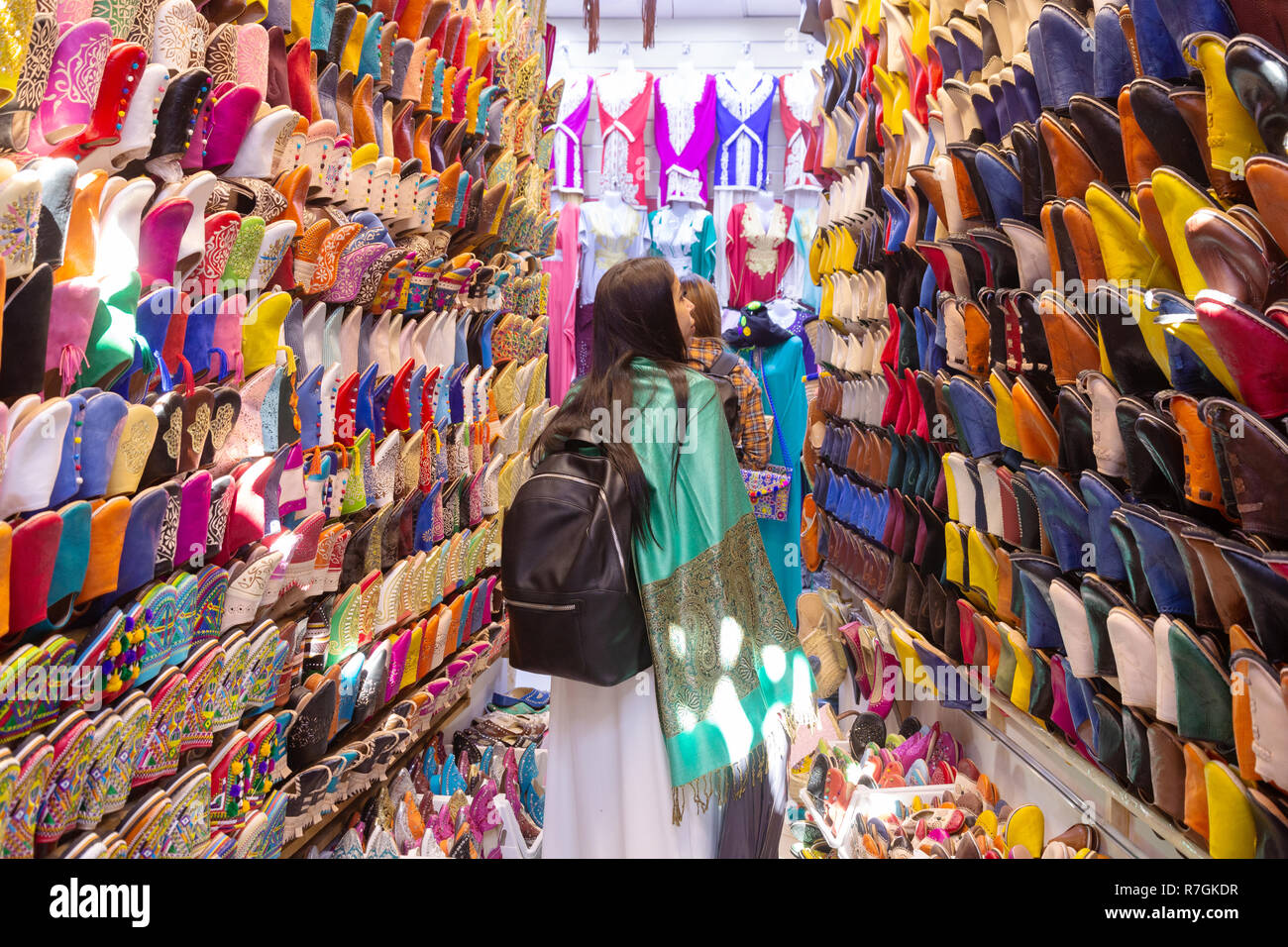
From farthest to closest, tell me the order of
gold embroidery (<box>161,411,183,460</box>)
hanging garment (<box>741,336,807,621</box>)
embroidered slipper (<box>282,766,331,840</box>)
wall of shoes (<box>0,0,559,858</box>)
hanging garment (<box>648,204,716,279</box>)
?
hanging garment (<box>648,204,716,279</box>) < hanging garment (<box>741,336,807,621</box>) < embroidered slipper (<box>282,766,331,840</box>) < gold embroidery (<box>161,411,183,460</box>) < wall of shoes (<box>0,0,559,858</box>)

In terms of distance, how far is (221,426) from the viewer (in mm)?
1696

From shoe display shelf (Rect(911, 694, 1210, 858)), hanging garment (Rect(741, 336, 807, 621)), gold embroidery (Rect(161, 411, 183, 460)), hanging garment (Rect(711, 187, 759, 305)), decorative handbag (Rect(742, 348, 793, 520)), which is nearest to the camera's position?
gold embroidery (Rect(161, 411, 183, 460))

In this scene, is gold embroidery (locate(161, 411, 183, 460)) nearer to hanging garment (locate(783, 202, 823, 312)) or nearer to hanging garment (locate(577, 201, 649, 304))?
hanging garment (locate(577, 201, 649, 304))

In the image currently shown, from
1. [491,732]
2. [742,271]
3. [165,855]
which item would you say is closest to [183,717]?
[165,855]

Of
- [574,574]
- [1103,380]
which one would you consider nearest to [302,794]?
[574,574]

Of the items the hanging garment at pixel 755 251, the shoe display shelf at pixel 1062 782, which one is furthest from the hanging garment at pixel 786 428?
the hanging garment at pixel 755 251

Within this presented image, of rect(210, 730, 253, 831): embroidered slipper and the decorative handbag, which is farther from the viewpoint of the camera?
the decorative handbag

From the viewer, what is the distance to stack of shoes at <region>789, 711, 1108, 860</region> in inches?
84.6

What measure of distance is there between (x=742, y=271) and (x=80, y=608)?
421 centimetres

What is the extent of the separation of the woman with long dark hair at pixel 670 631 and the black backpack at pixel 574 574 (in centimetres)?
5

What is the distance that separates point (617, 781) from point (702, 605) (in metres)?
0.35

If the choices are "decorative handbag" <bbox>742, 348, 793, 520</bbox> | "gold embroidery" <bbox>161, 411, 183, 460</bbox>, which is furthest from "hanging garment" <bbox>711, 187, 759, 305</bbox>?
"gold embroidery" <bbox>161, 411, 183, 460</bbox>

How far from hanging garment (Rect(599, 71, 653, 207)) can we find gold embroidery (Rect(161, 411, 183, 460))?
4040 mm

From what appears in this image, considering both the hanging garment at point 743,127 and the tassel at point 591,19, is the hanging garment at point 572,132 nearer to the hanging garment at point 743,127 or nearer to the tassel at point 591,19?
the tassel at point 591,19
